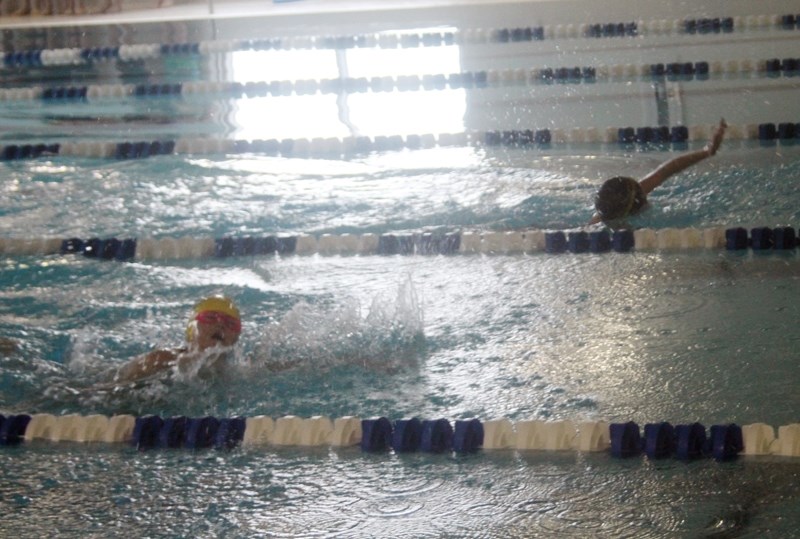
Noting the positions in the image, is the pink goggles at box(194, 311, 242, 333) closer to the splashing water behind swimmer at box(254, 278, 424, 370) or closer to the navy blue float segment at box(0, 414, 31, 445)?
the splashing water behind swimmer at box(254, 278, 424, 370)

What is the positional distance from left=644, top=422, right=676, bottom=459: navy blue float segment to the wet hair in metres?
1.91

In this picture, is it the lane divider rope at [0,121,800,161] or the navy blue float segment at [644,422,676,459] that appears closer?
the navy blue float segment at [644,422,676,459]

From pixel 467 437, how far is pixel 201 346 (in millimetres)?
949

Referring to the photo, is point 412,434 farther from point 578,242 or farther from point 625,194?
point 625,194

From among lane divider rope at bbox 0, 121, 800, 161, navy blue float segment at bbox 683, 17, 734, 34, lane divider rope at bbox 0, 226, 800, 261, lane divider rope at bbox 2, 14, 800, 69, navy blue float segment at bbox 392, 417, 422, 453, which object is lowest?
navy blue float segment at bbox 392, 417, 422, 453

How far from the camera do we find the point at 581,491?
108 inches

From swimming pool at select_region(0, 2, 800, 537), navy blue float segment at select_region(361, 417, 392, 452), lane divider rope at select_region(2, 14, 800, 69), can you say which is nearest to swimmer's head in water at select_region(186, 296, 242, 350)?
swimming pool at select_region(0, 2, 800, 537)

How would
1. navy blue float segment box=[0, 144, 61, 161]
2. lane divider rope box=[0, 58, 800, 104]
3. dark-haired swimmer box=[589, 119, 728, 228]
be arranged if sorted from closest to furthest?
dark-haired swimmer box=[589, 119, 728, 228]
navy blue float segment box=[0, 144, 61, 161]
lane divider rope box=[0, 58, 800, 104]

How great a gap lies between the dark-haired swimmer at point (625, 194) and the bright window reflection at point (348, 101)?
2005 mm

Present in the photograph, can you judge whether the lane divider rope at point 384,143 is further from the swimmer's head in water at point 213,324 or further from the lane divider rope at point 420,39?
the lane divider rope at point 420,39

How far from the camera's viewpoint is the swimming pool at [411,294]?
2775mm

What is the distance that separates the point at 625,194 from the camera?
4.73 metres

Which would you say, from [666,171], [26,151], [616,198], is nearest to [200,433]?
[616,198]

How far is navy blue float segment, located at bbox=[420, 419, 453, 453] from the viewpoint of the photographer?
3.00m
